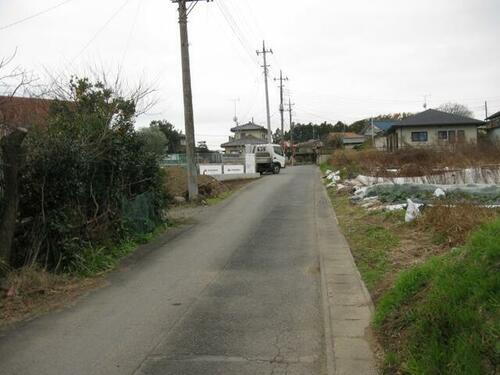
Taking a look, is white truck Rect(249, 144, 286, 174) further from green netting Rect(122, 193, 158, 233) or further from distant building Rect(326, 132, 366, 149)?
distant building Rect(326, 132, 366, 149)

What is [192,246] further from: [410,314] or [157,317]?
[410,314]

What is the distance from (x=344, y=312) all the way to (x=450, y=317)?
7.37 ft

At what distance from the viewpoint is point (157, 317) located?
6477 mm

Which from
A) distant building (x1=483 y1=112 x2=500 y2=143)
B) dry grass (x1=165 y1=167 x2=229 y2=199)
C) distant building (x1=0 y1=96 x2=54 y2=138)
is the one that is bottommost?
dry grass (x1=165 y1=167 x2=229 y2=199)

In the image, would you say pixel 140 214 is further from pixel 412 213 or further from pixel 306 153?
pixel 306 153

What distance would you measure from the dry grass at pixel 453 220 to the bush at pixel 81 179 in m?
6.31

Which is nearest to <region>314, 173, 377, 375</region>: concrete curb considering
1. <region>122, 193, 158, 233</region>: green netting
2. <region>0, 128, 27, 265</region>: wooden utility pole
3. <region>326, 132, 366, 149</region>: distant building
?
<region>122, 193, 158, 233</region>: green netting

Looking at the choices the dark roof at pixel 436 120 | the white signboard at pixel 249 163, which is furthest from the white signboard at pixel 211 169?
the dark roof at pixel 436 120

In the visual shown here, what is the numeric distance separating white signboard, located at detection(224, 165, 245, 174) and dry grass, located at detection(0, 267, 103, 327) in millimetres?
28059

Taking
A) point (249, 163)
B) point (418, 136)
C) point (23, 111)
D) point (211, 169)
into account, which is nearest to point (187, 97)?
point (23, 111)

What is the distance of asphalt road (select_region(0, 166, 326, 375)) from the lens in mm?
4988

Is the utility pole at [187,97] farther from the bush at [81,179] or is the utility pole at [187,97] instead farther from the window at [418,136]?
the window at [418,136]

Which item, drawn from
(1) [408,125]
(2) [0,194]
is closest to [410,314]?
(2) [0,194]

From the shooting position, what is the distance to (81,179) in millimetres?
9648
